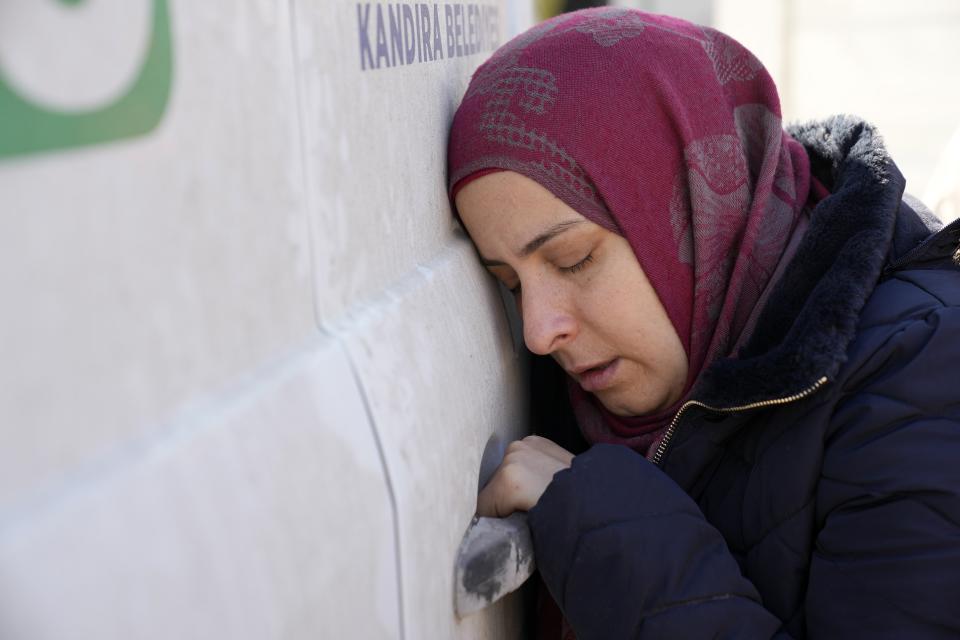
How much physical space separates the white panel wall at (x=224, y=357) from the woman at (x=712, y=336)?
0.38m

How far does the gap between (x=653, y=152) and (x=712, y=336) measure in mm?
351

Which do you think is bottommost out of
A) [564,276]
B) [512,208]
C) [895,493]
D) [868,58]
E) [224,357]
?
[868,58]

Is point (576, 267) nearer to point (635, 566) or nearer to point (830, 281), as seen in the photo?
point (830, 281)

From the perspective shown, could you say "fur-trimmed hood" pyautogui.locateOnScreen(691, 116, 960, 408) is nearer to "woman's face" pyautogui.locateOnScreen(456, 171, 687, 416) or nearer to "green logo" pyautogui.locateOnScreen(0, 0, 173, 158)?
"woman's face" pyautogui.locateOnScreen(456, 171, 687, 416)

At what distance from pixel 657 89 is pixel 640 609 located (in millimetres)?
869

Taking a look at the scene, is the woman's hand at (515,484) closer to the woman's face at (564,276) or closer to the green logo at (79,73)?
the woman's face at (564,276)

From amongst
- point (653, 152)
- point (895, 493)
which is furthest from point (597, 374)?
point (895, 493)

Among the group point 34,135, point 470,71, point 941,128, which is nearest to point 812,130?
point 470,71

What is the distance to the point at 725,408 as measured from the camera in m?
1.58

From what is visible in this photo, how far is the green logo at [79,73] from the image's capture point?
545 millimetres

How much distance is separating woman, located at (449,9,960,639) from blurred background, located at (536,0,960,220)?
4676mm

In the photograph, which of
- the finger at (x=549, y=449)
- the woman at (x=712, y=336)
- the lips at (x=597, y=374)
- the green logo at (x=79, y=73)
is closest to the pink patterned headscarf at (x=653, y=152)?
the woman at (x=712, y=336)

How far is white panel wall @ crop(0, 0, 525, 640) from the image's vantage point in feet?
1.84

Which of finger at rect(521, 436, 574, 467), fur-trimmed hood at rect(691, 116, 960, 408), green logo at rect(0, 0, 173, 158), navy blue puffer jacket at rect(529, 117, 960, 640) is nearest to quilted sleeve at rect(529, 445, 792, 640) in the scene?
navy blue puffer jacket at rect(529, 117, 960, 640)
